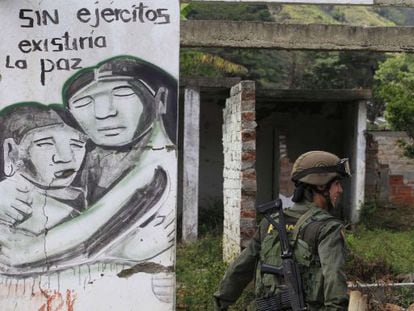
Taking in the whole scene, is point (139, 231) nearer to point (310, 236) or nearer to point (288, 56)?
point (310, 236)

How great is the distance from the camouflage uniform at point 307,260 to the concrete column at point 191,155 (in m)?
6.64

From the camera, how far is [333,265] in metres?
2.96

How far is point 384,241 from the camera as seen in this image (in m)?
10.0

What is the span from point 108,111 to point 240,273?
3.99ft

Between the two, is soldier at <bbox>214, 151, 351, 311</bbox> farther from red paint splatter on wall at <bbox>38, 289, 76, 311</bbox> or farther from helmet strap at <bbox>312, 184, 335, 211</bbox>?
red paint splatter on wall at <bbox>38, 289, 76, 311</bbox>

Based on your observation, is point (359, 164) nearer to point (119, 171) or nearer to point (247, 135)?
point (247, 135)

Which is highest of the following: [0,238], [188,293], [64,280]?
[0,238]

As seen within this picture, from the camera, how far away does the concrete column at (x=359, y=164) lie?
38.3 feet

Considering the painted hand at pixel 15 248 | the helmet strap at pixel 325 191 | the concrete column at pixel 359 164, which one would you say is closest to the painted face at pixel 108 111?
the painted hand at pixel 15 248

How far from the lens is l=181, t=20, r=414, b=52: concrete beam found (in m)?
6.80

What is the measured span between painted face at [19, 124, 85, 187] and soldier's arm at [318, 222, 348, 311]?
157 cm

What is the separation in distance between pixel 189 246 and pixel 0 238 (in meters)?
5.80

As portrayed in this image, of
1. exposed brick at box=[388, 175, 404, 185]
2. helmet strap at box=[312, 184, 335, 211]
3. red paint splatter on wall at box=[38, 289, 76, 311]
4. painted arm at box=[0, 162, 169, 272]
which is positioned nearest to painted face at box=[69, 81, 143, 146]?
painted arm at box=[0, 162, 169, 272]

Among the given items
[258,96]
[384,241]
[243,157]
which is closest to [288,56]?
[258,96]
